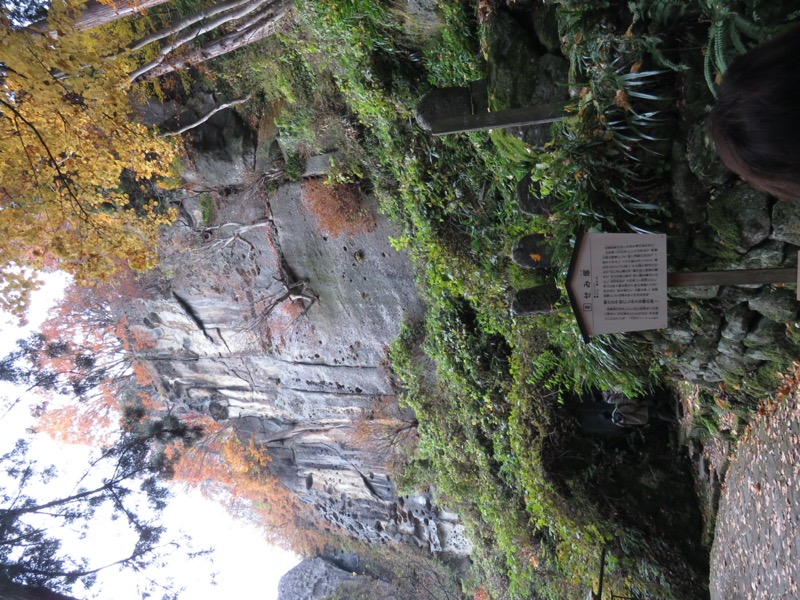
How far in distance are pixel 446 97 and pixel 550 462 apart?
4666 millimetres

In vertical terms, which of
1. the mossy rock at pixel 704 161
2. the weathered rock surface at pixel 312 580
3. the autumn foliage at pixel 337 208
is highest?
the autumn foliage at pixel 337 208

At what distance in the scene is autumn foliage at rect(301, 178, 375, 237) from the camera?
8.21 meters

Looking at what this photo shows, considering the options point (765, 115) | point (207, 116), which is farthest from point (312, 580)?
point (765, 115)

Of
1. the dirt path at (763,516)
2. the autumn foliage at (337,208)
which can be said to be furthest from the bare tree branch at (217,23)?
the dirt path at (763,516)

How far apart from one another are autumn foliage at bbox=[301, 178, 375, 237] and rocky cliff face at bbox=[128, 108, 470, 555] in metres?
0.18

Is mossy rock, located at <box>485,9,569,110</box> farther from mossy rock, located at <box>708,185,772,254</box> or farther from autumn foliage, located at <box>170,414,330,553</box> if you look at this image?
autumn foliage, located at <box>170,414,330,553</box>

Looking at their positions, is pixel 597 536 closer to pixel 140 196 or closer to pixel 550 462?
pixel 550 462

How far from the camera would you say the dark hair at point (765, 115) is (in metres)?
1.47

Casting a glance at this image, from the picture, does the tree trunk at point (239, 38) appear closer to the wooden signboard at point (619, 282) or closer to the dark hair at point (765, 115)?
the wooden signboard at point (619, 282)

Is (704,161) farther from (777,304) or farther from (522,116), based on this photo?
(522,116)

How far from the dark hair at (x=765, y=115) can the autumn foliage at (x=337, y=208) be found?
22.2ft

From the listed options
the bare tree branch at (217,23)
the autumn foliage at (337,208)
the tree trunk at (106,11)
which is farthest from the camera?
the autumn foliage at (337,208)

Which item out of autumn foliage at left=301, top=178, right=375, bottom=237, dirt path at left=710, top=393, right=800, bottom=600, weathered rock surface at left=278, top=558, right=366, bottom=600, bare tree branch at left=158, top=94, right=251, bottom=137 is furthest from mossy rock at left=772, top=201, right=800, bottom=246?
weathered rock surface at left=278, top=558, right=366, bottom=600

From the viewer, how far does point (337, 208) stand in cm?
841
